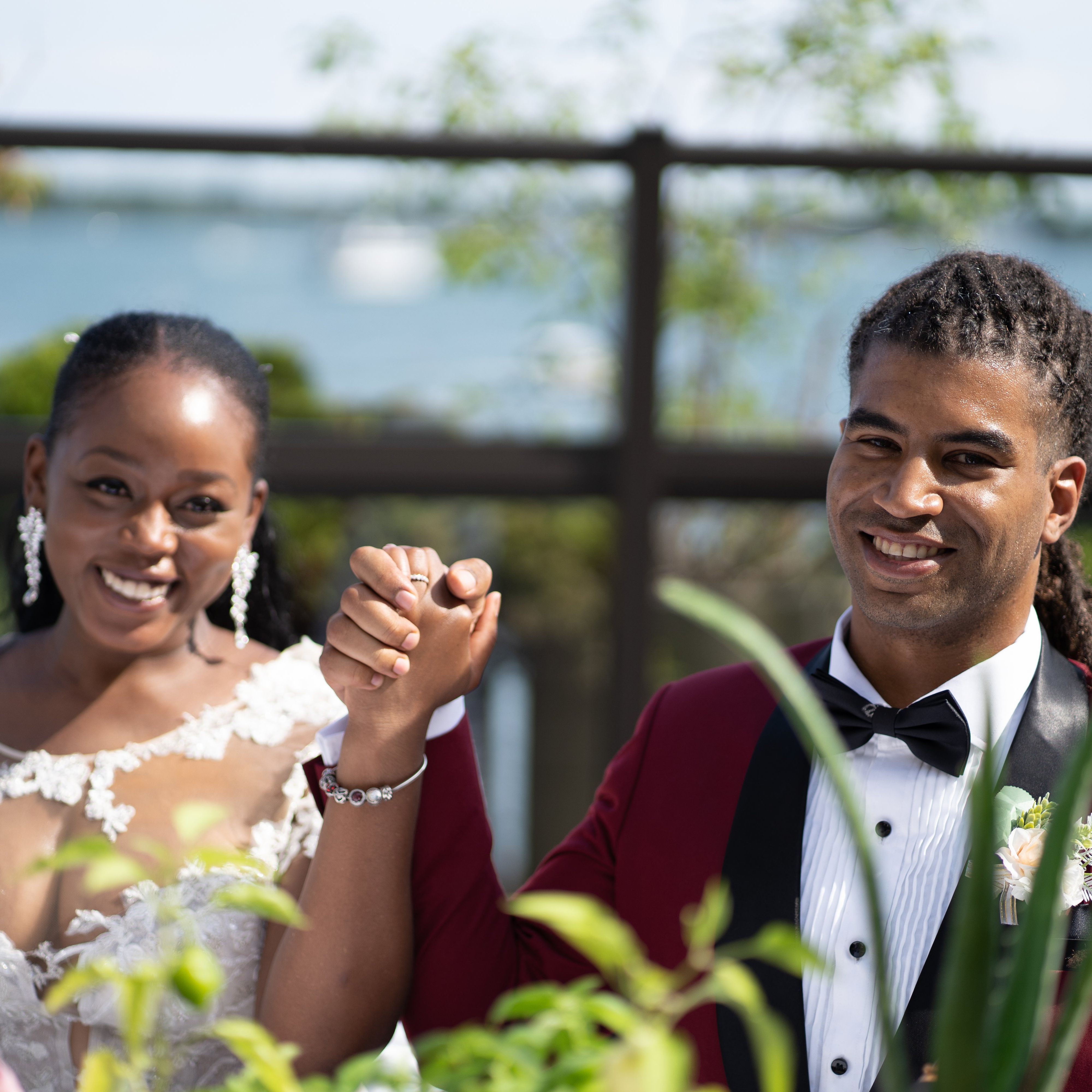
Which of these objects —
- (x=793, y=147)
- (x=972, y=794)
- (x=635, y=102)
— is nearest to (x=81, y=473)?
(x=972, y=794)

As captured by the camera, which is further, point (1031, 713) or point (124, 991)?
point (1031, 713)

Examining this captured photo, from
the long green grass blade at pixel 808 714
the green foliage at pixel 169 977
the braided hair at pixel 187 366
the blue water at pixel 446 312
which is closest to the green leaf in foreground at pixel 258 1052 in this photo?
the green foliage at pixel 169 977

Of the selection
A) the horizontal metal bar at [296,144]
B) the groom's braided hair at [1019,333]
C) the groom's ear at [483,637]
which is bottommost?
the groom's ear at [483,637]

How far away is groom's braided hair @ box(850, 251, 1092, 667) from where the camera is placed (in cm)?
149

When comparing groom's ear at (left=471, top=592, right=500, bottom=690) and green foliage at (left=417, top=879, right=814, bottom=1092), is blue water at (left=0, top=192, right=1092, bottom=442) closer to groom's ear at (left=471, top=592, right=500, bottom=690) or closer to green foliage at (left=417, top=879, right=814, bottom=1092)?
groom's ear at (left=471, top=592, right=500, bottom=690)

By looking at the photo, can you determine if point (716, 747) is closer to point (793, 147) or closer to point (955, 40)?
point (793, 147)

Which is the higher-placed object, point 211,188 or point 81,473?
point 211,188

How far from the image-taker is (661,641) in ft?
14.5

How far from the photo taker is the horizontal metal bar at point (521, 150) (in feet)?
12.2

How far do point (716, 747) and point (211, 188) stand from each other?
9.15ft

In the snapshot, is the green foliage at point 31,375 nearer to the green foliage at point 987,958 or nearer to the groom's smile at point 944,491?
the groom's smile at point 944,491

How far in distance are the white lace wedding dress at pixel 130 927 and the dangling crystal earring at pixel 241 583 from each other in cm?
15

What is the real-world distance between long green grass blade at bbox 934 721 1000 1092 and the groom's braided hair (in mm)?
889

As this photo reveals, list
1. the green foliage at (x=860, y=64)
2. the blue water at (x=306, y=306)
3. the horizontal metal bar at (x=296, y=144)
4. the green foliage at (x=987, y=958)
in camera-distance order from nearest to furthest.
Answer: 1. the green foliage at (x=987, y=958)
2. the horizontal metal bar at (x=296, y=144)
3. the blue water at (x=306, y=306)
4. the green foliage at (x=860, y=64)
